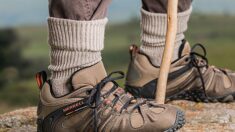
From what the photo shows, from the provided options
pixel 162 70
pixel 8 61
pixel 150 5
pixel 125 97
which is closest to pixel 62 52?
pixel 125 97

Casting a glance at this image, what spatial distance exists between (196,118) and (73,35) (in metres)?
1.05

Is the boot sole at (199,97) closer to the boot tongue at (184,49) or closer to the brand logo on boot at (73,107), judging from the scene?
the boot tongue at (184,49)

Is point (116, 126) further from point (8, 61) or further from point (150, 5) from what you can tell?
point (8, 61)

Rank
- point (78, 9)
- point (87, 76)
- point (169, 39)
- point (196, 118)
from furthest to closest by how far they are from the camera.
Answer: point (196, 118) < point (169, 39) < point (87, 76) < point (78, 9)

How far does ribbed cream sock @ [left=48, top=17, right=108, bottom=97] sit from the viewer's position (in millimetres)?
3031

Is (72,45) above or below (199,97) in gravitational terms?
above

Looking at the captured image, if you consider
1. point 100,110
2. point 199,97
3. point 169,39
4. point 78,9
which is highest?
point 78,9

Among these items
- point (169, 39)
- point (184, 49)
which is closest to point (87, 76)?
point (169, 39)

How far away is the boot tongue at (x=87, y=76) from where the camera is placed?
3062mm

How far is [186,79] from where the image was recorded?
4305 millimetres

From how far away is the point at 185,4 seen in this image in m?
4.15

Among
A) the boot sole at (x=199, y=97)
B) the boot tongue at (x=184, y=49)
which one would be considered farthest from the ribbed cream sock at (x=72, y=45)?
the boot sole at (x=199, y=97)

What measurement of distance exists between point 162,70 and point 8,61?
2814cm

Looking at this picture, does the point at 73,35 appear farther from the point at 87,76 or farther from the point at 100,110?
the point at 100,110
